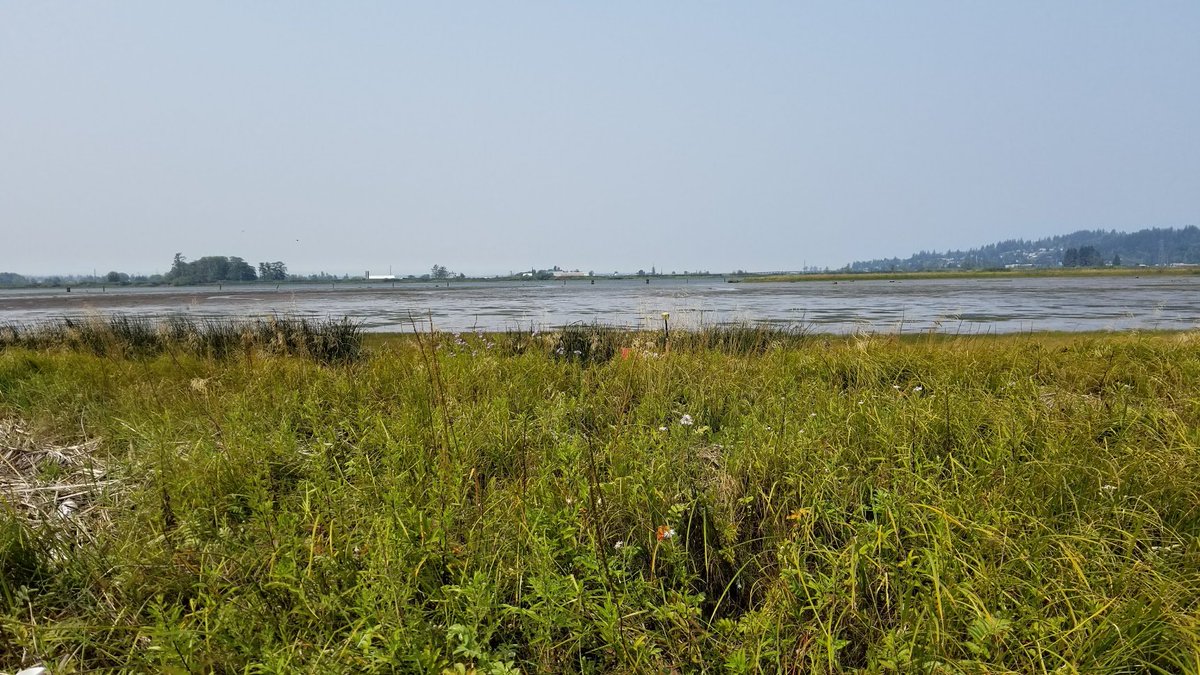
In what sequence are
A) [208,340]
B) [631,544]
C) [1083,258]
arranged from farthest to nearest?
[1083,258]
[208,340]
[631,544]

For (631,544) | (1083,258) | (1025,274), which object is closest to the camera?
(631,544)

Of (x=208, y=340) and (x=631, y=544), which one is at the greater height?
(x=208, y=340)

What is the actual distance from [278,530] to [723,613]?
7.12ft

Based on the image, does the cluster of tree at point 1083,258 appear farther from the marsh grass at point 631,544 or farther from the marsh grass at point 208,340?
the marsh grass at point 631,544

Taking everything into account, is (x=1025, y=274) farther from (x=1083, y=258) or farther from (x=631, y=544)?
(x=631, y=544)

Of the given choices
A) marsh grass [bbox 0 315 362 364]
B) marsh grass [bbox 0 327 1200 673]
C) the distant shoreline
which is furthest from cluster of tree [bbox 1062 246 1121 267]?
marsh grass [bbox 0 327 1200 673]

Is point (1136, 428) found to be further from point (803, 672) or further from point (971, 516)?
point (803, 672)

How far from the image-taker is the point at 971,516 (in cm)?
267

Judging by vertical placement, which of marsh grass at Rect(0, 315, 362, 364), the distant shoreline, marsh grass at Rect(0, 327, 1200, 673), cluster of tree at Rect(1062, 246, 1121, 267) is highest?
cluster of tree at Rect(1062, 246, 1121, 267)

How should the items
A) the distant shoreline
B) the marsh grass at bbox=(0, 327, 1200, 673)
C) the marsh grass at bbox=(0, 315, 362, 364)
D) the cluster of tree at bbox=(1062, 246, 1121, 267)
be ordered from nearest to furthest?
the marsh grass at bbox=(0, 327, 1200, 673) → the marsh grass at bbox=(0, 315, 362, 364) → the distant shoreline → the cluster of tree at bbox=(1062, 246, 1121, 267)

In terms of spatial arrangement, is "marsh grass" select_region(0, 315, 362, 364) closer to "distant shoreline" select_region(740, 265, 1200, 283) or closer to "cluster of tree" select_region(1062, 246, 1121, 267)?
"distant shoreline" select_region(740, 265, 1200, 283)

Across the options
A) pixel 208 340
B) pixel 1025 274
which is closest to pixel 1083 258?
pixel 1025 274

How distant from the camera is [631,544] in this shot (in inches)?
110

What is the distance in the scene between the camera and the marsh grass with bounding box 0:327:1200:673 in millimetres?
2096
